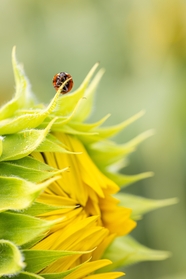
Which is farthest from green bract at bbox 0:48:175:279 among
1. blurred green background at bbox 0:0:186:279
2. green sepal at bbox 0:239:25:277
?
blurred green background at bbox 0:0:186:279

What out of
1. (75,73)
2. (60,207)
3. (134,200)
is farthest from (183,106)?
(60,207)

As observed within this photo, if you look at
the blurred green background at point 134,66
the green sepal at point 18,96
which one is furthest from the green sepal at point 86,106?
the blurred green background at point 134,66

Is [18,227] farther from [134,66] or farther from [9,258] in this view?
[134,66]

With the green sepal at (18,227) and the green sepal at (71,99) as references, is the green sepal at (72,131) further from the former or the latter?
the green sepal at (18,227)

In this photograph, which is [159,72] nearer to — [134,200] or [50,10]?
[50,10]

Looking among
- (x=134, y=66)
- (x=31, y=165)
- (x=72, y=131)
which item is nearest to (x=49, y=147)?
(x=31, y=165)

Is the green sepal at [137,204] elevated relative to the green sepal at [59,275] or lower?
lower

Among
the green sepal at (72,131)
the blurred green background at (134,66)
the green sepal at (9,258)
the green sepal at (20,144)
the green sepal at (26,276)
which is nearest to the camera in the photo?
the green sepal at (9,258)
